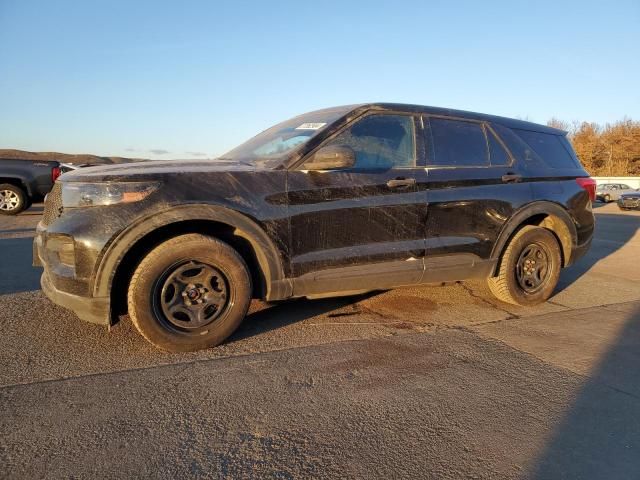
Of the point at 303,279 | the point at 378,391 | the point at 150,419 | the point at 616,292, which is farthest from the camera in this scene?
the point at 616,292

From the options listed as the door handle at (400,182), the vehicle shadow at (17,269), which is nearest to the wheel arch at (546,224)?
the door handle at (400,182)

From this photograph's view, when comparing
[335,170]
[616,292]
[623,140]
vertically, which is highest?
[623,140]

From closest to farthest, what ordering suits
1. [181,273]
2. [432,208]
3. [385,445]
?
[385,445] → [181,273] → [432,208]

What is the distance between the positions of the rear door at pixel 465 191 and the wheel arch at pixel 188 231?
145 cm

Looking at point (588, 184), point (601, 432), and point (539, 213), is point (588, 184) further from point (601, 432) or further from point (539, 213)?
point (601, 432)

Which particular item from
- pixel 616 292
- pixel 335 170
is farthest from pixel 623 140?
pixel 335 170

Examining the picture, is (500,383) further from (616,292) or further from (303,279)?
(616,292)

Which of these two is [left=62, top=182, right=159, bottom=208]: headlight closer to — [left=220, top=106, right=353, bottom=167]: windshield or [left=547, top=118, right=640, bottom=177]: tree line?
[left=220, top=106, right=353, bottom=167]: windshield

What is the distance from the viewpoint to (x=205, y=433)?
2.21 metres

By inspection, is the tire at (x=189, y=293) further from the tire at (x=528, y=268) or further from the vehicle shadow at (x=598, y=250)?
the vehicle shadow at (x=598, y=250)

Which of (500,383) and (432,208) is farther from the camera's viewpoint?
(432,208)

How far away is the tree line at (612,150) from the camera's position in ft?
161

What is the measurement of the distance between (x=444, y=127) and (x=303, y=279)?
2.03 m

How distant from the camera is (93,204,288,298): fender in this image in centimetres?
295
